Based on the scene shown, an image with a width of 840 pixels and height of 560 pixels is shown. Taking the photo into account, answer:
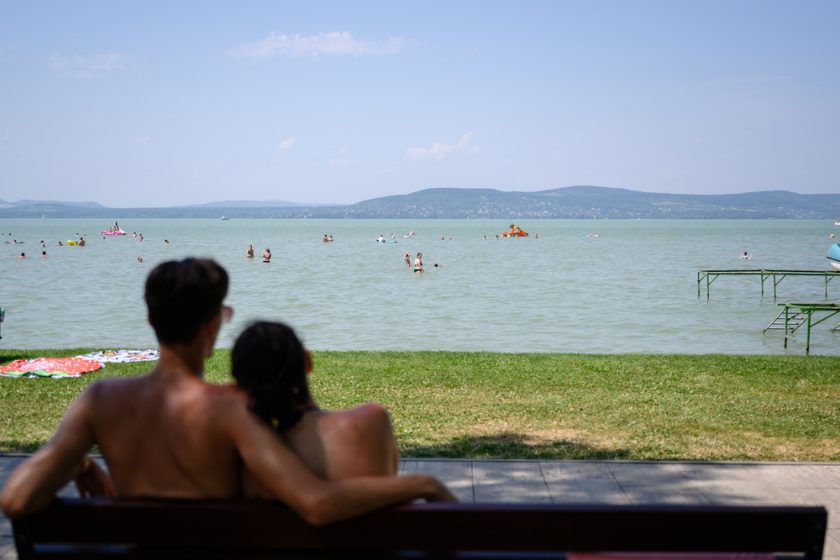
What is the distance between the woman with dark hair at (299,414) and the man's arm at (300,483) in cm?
6

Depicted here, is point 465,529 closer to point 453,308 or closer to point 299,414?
point 299,414

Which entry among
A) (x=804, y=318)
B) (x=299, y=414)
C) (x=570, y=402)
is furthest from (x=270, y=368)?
(x=804, y=318)

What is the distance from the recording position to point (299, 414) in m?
2.35

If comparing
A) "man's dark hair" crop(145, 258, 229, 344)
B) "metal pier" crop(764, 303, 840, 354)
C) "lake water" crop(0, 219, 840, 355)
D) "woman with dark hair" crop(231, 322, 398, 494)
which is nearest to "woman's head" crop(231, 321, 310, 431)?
"woman with dark hair" crop(231, 322, 398, 494)

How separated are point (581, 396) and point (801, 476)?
3.76 m

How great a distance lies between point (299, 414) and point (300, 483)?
22cm

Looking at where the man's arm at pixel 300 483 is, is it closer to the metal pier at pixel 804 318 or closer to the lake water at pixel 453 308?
the lake water at pixel 453 308

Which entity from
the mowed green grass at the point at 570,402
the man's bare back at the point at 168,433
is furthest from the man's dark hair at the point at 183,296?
the mowed green grass at the point at 570,402

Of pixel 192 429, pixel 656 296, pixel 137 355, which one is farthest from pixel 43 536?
pixel 656 296

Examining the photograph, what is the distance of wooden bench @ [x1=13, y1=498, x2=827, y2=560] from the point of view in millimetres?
2236

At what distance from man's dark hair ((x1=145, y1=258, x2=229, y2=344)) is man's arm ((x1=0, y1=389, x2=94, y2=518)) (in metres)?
0.29

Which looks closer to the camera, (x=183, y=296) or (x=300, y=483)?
(x=300, y=483)

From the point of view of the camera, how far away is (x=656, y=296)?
117ft

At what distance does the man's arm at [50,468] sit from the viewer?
90.0 inches
